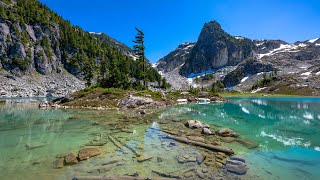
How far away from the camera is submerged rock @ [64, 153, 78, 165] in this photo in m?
14.6

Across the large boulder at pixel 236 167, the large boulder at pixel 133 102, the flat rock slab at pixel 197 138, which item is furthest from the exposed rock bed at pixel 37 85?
the large boulder at pixel 236 167

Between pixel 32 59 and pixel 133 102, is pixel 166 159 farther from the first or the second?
pixel 32 59

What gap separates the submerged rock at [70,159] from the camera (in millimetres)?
14613

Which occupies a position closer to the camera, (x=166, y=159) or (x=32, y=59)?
(x=166, y=159)

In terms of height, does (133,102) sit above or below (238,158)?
above

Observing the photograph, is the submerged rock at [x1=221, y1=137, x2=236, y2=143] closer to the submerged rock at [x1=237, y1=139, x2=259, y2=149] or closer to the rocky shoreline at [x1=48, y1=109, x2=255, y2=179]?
the rocky shoreline at [x1=48, y1=109, x2=255, y2=179]

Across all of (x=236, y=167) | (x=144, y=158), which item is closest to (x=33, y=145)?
(x=144, y=158)

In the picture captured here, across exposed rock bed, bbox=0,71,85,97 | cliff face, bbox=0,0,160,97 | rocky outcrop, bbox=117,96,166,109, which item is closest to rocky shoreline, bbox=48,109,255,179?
rocky outcrop, bbox=117,96,166,109

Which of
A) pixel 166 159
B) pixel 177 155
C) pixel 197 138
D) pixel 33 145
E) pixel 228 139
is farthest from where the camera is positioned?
pixel 228 139

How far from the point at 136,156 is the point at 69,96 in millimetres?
58433

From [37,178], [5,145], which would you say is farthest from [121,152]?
[5,145]

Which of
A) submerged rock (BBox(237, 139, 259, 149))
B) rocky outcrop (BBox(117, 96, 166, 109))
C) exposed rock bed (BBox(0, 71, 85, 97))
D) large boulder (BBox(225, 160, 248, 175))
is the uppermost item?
exposed rock bed (BBox(0, 71, 85, 97))

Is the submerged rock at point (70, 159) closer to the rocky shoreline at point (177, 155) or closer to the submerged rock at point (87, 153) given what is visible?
the rocky shoreline at point (177, 155)

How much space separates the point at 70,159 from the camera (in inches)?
595
